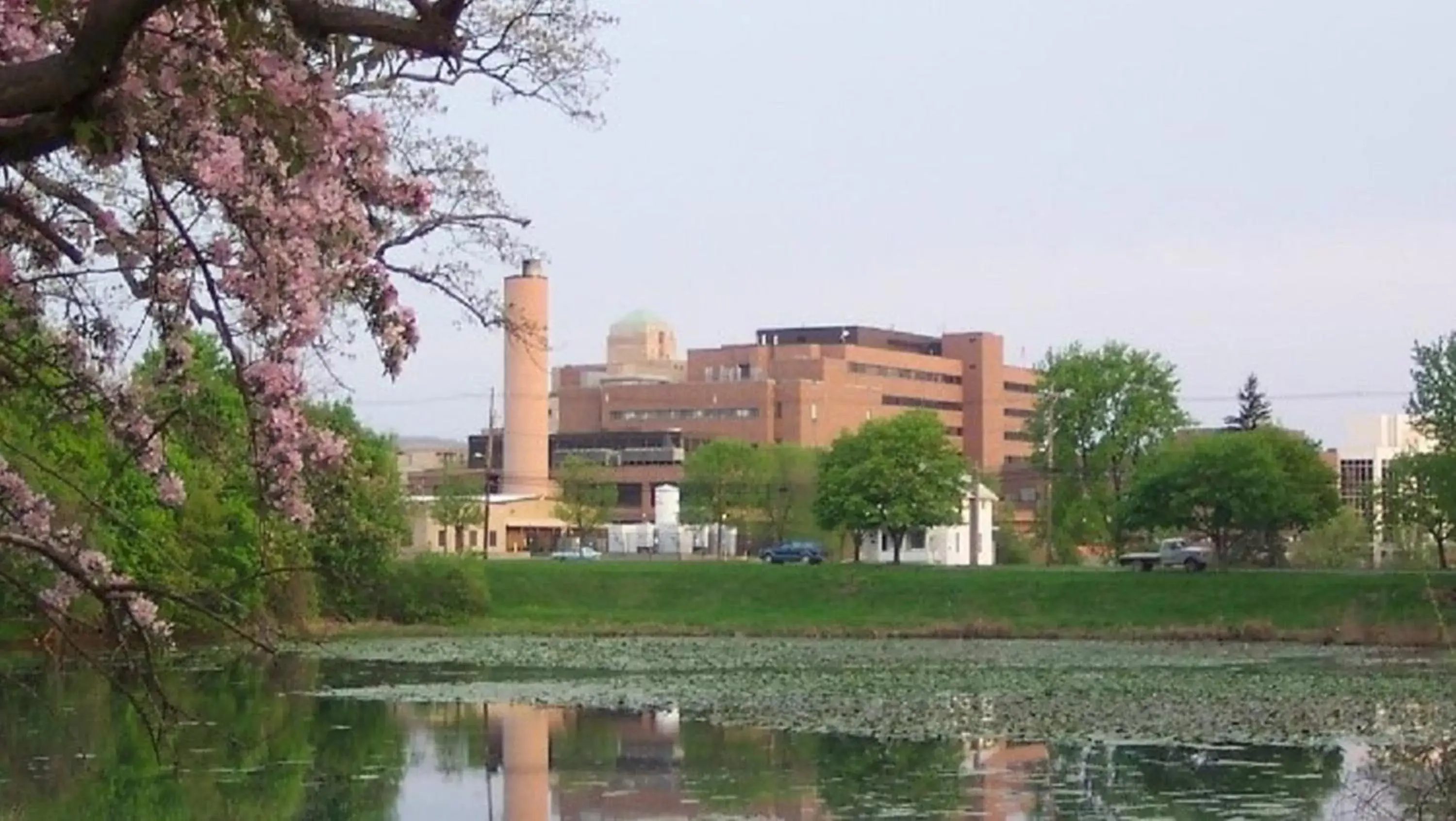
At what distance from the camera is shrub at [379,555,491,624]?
6906 cm

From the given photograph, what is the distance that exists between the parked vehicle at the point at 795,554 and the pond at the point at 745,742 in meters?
43.9

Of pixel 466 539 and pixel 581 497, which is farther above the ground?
pixel 581 497

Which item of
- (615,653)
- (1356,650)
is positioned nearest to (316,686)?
(615,653)

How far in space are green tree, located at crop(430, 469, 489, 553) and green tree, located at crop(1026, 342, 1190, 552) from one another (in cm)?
2963

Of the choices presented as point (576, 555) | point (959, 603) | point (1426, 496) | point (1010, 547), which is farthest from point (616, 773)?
point (1010, 547)

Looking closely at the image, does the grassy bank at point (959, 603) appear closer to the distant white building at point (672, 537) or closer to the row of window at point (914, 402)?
the distant white building at point (672, 537)

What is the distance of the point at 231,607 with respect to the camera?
7.54 m

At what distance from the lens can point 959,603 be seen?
226 ft

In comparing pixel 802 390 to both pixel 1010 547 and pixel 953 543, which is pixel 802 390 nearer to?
pixel 1010 547

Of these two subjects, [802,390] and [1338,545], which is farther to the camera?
[802,390]

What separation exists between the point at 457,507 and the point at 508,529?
600 inches

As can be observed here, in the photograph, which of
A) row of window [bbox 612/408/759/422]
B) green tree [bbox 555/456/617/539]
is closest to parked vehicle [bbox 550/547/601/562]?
green tree [bbox 555/456/617/539]

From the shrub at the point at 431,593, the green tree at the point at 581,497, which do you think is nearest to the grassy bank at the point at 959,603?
the shrub at the point at 431,593

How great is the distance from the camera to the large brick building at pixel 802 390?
141625 millimetres
